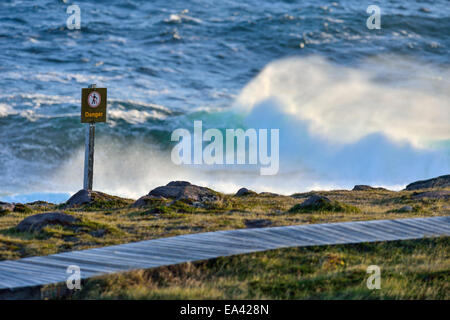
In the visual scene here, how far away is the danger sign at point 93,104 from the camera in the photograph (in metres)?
23.7

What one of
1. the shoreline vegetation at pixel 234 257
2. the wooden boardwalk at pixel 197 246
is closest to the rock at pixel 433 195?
the shoreline vegetation at pixel 234 257

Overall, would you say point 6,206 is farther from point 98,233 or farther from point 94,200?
point 98,233

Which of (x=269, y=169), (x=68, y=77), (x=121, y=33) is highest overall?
(x=121, y=33)

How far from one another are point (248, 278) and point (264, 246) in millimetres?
1040

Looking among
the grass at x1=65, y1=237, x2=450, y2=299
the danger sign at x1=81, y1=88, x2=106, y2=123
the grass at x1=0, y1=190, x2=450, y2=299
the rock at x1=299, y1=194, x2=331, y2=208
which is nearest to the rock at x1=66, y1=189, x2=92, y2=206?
the danger sign at x1=81, y1=88, x2=106, y2=123

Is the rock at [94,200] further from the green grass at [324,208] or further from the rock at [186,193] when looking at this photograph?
the green grass at [324,208]

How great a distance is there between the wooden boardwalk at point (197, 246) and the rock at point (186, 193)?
22.4ft

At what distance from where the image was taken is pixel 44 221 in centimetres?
1634

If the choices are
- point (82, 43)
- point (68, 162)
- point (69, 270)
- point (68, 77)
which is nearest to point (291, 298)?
point (69, 270)

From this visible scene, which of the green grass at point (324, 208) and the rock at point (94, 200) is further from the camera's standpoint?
the rock at point (94, 200)

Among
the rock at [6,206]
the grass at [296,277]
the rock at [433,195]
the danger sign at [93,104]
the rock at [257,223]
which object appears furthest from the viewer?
the rock at [433,195]

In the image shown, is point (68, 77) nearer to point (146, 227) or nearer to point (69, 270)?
point (146, 227)
